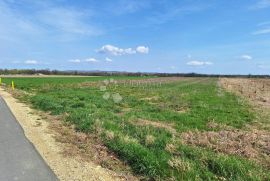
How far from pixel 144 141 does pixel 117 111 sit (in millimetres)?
7901

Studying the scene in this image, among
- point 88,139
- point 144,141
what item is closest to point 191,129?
point 144,141

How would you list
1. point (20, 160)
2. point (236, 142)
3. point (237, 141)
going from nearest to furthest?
point (20, 160) < point (236, 142) < point (237, 141)

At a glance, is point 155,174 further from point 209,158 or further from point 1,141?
point 1,141

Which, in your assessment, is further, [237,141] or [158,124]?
[158,124]

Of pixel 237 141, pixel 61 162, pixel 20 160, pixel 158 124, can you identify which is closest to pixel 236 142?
pixel 237 141

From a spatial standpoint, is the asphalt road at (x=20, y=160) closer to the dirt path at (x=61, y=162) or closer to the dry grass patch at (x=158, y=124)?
the dirt path at (x=61, y=162)

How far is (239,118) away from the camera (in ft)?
50.5

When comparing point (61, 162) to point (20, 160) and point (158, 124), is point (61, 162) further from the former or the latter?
point (158, 124)

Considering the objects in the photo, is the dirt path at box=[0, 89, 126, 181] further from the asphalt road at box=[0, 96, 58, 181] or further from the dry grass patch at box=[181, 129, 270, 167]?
the dry grass patch at box=[181, 129, 270, 167]

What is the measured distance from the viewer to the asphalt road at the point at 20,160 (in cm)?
709

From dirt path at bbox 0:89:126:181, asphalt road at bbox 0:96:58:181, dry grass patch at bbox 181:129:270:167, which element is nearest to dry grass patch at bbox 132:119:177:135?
dry grass patch at bbox 181:129:270:167

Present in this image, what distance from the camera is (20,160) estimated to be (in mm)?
8250

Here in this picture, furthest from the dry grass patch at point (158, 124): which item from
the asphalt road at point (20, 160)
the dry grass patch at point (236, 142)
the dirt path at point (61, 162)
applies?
the asphalt road at point (20, 160)

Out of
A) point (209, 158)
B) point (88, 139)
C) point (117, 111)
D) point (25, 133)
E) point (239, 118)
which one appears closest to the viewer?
point (209, 158)
